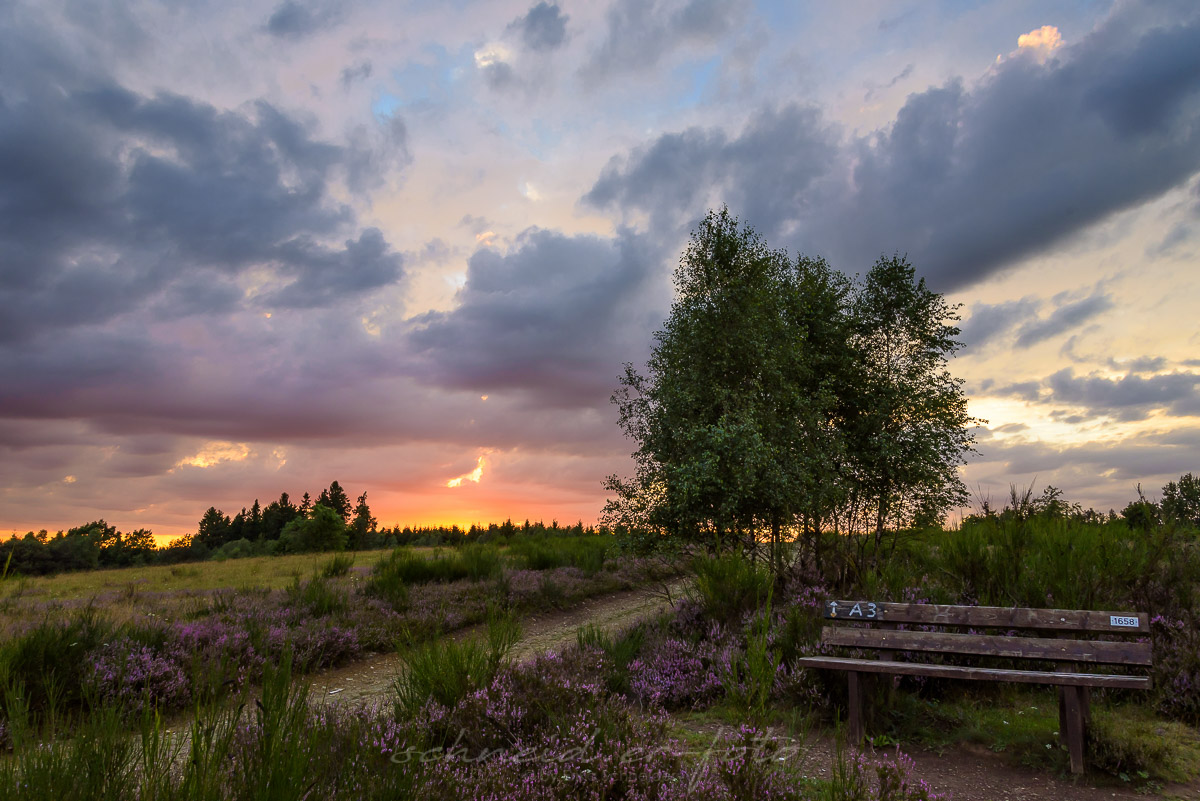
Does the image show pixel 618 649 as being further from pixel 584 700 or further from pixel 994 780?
pixel 994 780

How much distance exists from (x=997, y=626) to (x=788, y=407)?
27.8 ft

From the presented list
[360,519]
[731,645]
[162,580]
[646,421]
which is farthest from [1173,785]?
[360,519]

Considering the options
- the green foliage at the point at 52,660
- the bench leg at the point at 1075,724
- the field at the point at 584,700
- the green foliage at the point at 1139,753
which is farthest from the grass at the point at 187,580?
the green foliage at the point at 1139,753

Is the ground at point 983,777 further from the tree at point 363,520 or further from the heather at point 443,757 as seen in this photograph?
the tree at point 363,520

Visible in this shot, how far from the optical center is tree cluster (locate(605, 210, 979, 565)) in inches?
507

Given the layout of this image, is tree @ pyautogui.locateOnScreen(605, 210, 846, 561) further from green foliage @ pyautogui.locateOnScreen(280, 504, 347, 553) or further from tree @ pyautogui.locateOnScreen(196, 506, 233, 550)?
tree @ pyautogui.locateOnScreen(196, 506, 233, 550)

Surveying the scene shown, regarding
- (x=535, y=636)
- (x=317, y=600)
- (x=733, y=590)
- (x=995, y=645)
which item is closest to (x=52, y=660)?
(x=317, y=600)

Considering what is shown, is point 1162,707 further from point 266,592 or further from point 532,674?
point 266,592

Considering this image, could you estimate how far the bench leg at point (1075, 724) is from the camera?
17.2 feet

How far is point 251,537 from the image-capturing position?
2980 inches

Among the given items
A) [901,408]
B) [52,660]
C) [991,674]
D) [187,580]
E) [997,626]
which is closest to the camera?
[991,674]

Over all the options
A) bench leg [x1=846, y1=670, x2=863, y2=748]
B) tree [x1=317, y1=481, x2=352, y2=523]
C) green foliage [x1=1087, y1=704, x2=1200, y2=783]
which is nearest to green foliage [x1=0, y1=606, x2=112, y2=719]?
bench leg [x1=846, y1=670, x2=863, y2=748]

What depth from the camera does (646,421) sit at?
49.8ft

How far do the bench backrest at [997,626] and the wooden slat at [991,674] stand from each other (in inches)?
8.9
